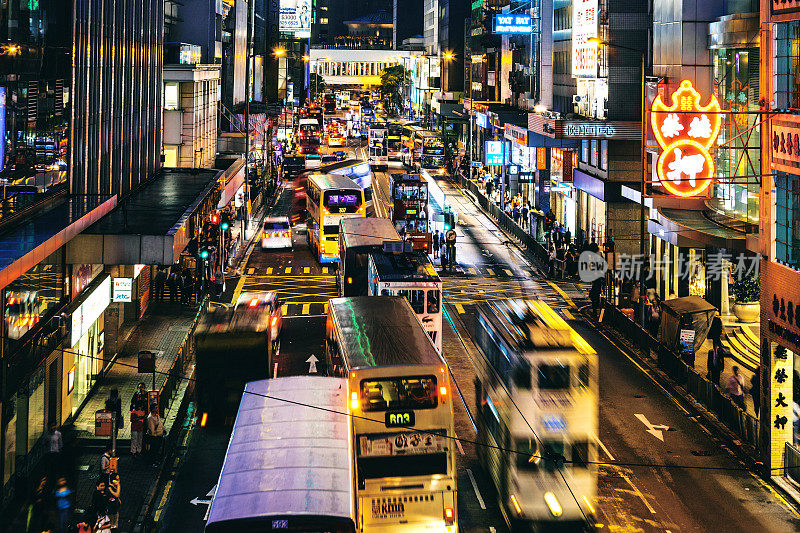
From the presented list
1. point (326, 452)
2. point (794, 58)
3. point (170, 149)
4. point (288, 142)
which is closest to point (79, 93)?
point (326, 452)

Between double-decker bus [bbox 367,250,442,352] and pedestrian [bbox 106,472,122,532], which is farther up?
double-decker bus [bbox 367,250,442,352]

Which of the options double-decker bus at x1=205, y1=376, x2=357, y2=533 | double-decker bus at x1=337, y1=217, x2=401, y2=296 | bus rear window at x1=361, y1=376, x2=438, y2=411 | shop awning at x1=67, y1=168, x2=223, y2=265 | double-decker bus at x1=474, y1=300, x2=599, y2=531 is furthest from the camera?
double-decker bus at x1=337, y1=217, x2=401, y2=296

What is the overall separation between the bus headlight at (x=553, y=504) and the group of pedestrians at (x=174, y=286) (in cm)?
2826

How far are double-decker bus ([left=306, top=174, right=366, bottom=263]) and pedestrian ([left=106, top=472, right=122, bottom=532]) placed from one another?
2869cm

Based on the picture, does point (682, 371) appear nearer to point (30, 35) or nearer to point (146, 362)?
point (146, 362)

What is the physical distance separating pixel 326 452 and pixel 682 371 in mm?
17190

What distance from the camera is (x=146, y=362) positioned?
26.7 meters

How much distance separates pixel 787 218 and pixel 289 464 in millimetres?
14396

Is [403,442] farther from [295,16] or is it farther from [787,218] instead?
[295,16]

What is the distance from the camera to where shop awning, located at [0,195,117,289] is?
18350mm

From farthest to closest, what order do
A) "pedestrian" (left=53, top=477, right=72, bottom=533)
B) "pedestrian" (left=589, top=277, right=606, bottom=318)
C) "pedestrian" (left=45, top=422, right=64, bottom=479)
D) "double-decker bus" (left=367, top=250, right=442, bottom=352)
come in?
"pedestrian" (left=589, top=277, right=606, bottom=318) < "double-decker bus" (left=367, top=250, right=442, bottom=352) < "pedestrian" (left=45, top=422, right=64, bottom=479) < "pedestrian" (left=53, top=477, right=72, bottom=533)

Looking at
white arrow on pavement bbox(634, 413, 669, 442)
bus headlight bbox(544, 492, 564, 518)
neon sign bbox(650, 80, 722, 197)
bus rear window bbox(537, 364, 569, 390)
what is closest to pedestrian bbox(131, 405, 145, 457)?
bus rear window bbox(537, 364, 569, 390)

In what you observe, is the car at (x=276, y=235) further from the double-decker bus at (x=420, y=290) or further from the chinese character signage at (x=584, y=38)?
the double-decker bus at (x=420, y=290)

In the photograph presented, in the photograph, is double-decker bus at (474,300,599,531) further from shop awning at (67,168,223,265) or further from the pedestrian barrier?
shop awning at (67,168,223,265)
